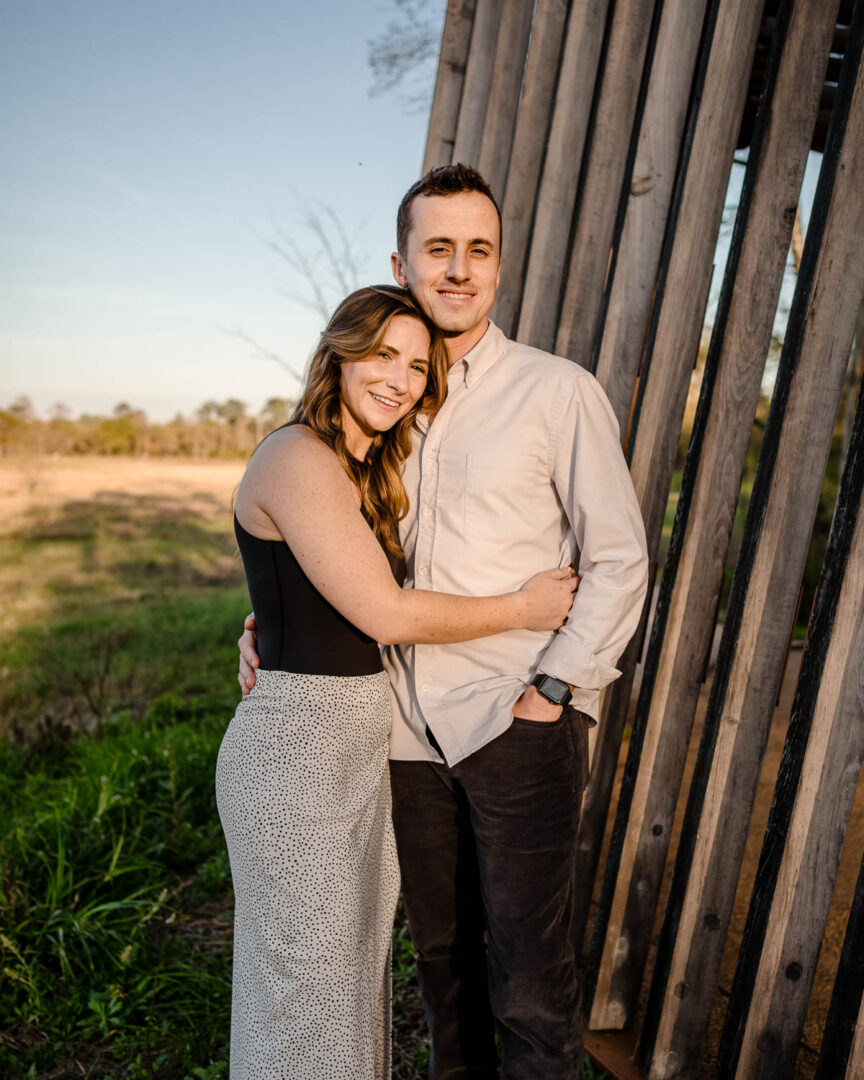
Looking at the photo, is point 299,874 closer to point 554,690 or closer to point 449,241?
point 554,690

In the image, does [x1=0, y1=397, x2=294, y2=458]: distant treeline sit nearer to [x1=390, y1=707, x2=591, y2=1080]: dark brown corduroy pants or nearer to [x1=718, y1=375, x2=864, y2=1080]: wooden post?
[x1=390, y1=707, x2=591, y2=1080]: dark brown corduroy pants

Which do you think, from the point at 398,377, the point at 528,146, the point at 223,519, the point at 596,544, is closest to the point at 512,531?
the point at 596,544

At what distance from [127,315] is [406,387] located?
15.4 m

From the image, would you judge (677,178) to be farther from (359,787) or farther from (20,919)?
(20,919)

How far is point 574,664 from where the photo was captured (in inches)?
62.1

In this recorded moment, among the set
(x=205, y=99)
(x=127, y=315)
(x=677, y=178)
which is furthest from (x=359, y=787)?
(x=127, y=315)

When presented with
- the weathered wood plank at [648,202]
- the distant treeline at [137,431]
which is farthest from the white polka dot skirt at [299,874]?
the distant treeline at [137,431]

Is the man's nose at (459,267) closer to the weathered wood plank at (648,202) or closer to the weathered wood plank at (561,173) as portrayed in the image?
the weathered wood plank at (648,202)

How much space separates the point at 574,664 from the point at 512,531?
1.07ft

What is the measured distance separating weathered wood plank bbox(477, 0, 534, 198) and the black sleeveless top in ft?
5.81

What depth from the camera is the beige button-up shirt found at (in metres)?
1.62

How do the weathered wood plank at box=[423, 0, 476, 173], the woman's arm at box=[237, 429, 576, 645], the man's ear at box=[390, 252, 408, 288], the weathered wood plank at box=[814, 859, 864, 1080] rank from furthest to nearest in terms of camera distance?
1. the weathered wood plank at box=[423, 0, 476, 173]
2. the man's ear at box=[390, 252, 408, 288]
3. the woman's arm at box=[237, 429, 576, 645]
4. the weathered wood plank at box=[814, 859, 864, 1080]

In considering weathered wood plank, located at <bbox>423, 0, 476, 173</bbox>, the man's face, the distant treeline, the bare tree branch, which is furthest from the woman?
the distant treeline

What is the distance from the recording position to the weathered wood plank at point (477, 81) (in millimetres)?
2828
